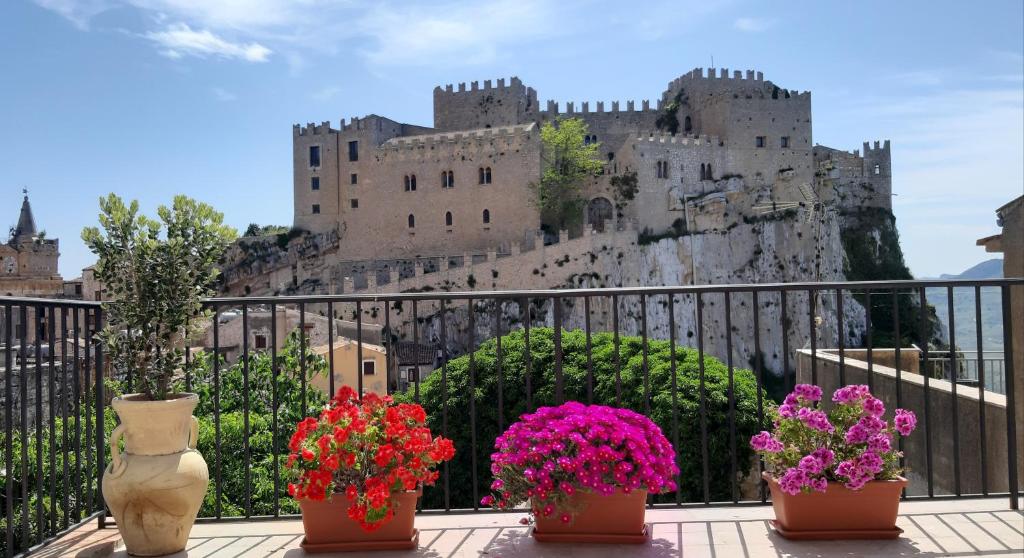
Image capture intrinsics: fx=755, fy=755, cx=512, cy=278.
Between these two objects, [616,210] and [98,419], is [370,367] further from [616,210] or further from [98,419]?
[616,210]

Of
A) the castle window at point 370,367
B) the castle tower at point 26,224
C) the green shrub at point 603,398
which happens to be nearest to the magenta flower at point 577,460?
the green shrub at point 603,398

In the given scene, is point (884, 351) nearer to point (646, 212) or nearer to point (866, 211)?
point (646, 212)

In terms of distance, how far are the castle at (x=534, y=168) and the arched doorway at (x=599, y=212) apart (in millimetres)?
53

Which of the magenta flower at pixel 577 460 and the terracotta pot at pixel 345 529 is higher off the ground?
the magenta flower at pixel 577 460

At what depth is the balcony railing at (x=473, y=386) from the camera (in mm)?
3695

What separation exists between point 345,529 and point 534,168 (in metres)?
36.7

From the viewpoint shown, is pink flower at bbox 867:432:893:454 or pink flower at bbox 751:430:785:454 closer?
pink flower at bbox 867:432:893:454

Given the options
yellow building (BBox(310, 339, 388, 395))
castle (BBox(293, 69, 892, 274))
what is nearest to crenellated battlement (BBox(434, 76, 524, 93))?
castle (BBox(293, 69, 892, 274))

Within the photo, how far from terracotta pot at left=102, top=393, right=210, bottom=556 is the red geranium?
461 millimetres

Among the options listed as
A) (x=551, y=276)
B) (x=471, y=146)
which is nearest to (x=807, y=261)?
(x=551, y=276)

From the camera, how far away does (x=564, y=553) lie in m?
3.24

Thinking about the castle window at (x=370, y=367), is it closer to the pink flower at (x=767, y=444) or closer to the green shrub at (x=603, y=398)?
the green shrub at (x=603, y=398)

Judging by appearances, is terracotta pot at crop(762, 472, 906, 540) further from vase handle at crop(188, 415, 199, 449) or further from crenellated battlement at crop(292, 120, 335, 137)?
crenellated battlement at crop(292, 120, 335, 137)

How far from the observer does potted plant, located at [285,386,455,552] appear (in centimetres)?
314
